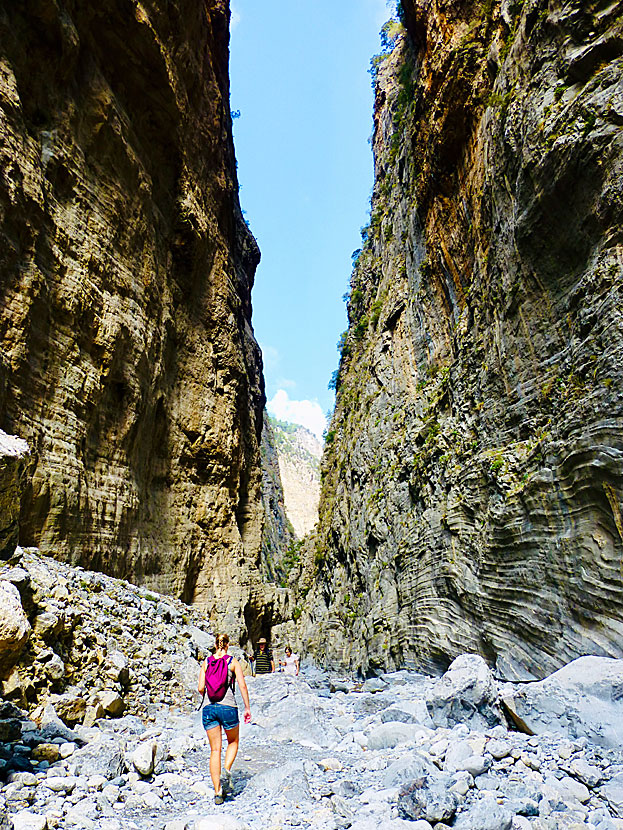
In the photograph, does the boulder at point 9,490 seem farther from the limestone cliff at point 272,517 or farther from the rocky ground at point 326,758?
the limestone cliff at point 272,517

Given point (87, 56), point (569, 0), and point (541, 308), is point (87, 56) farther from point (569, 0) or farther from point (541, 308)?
point (541, 308)

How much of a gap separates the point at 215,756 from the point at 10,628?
6.63ft

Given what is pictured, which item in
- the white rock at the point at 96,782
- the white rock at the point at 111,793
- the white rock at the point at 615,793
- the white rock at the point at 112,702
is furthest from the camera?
the white rock at the point at 112,702

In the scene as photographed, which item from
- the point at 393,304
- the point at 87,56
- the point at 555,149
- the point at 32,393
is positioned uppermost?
the point at 87,56

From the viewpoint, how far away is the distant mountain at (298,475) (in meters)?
109

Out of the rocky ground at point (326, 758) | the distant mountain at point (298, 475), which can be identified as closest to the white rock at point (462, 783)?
the rocky ground at point (326, 758)

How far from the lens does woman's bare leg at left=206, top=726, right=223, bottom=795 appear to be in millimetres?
3781

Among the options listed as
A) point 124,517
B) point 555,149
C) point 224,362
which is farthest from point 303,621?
point 555,149

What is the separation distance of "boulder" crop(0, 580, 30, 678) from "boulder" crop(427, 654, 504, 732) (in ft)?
13.9

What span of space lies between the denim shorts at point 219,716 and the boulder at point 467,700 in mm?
2341

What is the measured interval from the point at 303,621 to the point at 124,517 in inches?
719

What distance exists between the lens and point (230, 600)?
16.3 metres

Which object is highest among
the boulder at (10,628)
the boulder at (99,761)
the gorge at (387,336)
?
the gorge at (387,336)

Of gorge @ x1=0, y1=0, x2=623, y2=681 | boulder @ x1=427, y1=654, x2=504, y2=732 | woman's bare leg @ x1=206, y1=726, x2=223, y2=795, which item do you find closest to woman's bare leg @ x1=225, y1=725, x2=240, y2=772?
woman's bare leg @ x1=206, y1=726, x2=223, y2=795
